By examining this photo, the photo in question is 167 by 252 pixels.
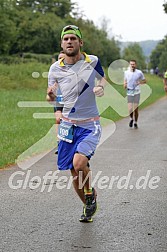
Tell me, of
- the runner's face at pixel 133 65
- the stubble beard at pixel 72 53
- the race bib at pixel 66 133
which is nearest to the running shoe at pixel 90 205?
the race bib at pixel 66 133

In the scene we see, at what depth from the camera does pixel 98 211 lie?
22.6 feet

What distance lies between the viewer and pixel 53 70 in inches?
256

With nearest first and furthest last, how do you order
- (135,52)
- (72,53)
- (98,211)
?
1. (72,53)
2. (98,211)
3. (135,52)

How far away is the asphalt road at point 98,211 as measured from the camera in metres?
5.56

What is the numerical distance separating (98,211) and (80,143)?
1034mm

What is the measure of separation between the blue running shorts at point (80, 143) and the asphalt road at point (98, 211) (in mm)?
690

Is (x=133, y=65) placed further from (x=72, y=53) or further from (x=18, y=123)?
(x=72, y=53)

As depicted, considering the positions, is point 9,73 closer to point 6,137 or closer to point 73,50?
point 6,137

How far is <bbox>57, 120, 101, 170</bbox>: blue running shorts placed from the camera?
249 inches

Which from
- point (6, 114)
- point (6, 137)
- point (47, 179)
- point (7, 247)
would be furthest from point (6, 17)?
point (7, 247)

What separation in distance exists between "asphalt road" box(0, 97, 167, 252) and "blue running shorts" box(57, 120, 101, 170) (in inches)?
27.2

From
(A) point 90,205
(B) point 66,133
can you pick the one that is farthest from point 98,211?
(B) point 66,133

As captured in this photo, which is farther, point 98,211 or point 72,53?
point 98,211

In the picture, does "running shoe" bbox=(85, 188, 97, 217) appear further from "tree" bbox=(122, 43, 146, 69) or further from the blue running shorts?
"tree" bbox=(122, 43, 146, 69)
